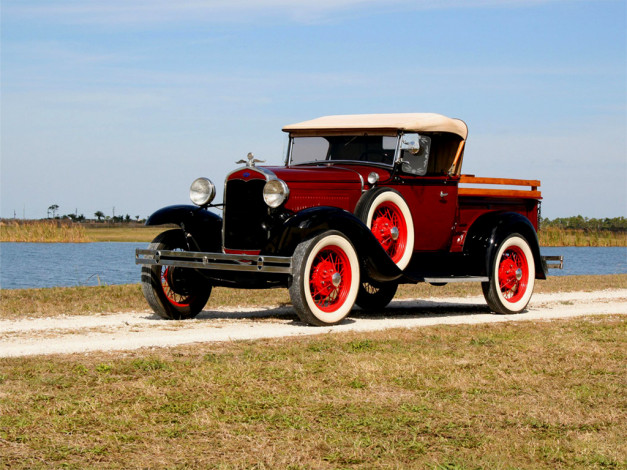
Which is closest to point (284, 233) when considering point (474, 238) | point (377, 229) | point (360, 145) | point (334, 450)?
point (377, 229)

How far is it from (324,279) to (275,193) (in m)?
1.13

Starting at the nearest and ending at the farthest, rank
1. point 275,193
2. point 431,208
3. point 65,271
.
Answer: point 275,193
point 431,208
point 65,271

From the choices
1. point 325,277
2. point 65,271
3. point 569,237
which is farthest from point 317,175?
point 569,237

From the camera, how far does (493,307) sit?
37.5 ft

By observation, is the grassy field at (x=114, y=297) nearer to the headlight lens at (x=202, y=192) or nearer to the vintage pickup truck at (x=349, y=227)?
the vintage pickup truck at (x=349, y=227)

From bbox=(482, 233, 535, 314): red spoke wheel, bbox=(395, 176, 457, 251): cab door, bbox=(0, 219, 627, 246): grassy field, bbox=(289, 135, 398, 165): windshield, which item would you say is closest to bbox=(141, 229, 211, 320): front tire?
bbox=(289, 135, 398, 165): windshield

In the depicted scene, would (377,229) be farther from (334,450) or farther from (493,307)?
(334,450)

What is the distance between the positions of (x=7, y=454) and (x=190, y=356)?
2.79 meters

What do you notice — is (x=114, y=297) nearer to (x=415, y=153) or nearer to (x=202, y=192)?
(x=202, y=192)

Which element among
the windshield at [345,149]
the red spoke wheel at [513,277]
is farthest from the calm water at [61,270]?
the red spoke wheel at [513,277]

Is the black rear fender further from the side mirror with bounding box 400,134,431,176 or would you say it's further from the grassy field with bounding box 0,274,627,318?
the grassy field with bounding box 0,274,627,318

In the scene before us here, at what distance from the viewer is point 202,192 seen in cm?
1040

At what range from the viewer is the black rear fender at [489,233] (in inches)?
440

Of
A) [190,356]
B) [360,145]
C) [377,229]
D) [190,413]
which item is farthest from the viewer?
[360,145]
